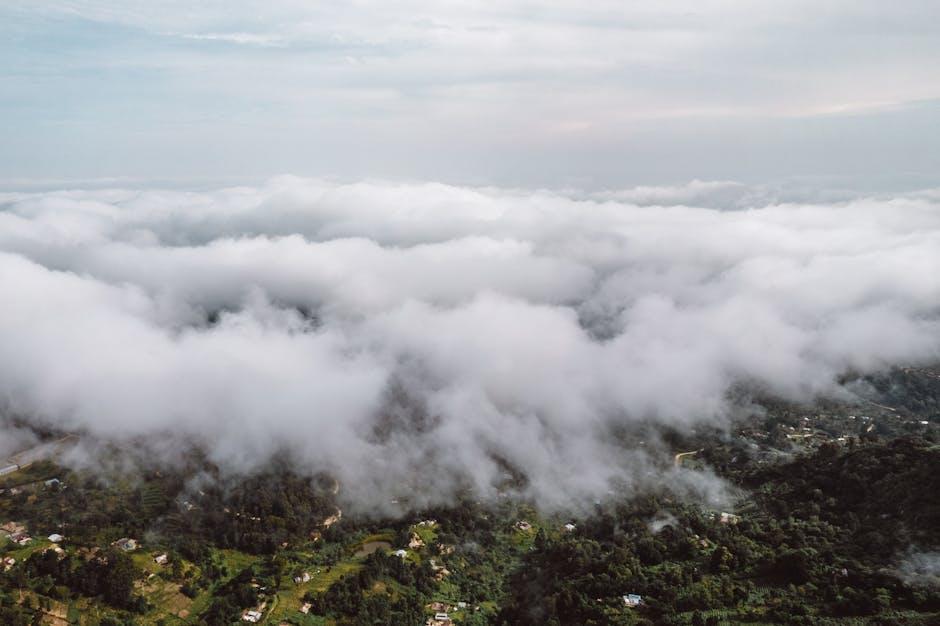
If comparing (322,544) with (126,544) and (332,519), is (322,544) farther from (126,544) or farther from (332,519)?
(126,544)

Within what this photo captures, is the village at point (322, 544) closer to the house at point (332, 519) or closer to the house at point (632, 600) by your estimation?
the house at point (632, 600)

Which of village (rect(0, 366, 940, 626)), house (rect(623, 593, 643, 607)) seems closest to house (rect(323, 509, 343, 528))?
village (rect(0, 366, 940, 626))

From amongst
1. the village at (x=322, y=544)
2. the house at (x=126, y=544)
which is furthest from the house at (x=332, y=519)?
the house at (x=126, y=544)

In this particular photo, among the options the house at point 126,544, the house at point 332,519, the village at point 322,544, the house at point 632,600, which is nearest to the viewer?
the house at point 632,600

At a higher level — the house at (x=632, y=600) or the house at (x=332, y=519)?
the house at (x=632, y=600)

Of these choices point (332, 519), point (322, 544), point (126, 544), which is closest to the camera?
point (126, 544)

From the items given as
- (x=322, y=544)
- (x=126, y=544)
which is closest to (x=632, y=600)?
(x=322, y=544)

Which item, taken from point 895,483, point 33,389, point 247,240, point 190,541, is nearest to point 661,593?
point 895,483

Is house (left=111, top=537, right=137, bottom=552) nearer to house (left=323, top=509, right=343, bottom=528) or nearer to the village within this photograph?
the village
